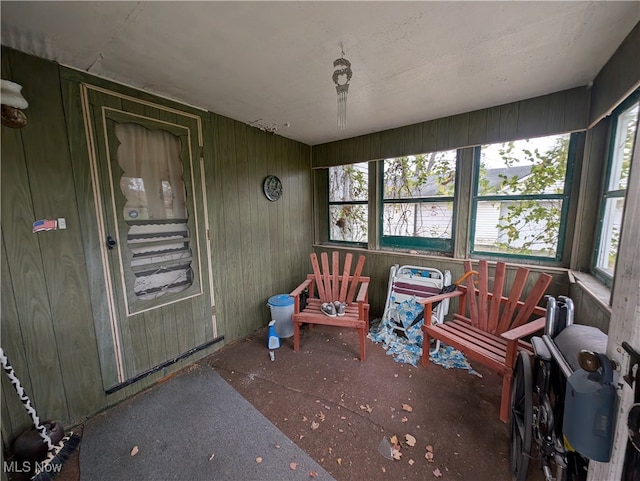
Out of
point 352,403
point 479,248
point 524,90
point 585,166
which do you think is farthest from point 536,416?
point 524,90

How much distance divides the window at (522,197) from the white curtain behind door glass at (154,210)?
2.86 metres

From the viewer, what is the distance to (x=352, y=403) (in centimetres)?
181

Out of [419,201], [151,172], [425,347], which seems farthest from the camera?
[419,201]

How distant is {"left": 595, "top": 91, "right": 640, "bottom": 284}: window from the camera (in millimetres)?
1589

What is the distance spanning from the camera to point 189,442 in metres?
1.53

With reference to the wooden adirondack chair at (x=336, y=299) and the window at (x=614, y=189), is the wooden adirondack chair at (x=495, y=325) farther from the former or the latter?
the wooden adirondack chair at (x=336, y=299)

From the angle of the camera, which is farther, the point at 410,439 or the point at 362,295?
the point at 362,295

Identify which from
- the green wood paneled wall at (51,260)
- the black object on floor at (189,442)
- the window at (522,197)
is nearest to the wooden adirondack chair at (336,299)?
the black object on floor at (189,442)

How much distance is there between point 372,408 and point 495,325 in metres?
1.23

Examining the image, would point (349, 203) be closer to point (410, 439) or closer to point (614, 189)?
point (614, 189)

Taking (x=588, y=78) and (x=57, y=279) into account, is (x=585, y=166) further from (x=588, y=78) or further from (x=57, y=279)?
(x=57, y=279)

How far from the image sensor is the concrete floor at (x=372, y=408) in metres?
1.38

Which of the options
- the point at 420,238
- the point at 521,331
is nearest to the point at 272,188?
the point at 420,238

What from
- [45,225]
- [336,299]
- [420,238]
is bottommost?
[336,299]
